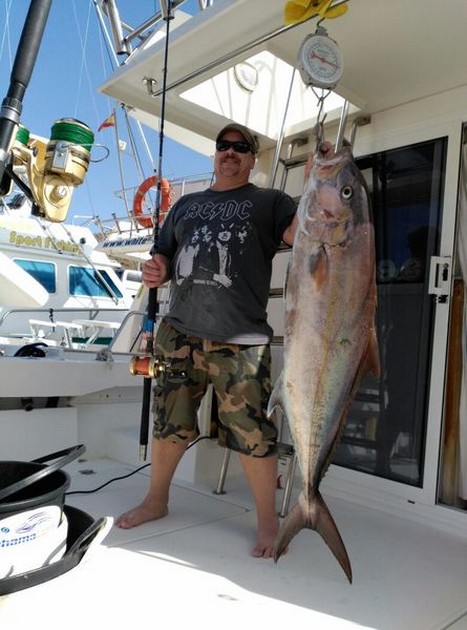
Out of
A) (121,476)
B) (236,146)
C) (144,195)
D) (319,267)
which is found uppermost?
(144,195)

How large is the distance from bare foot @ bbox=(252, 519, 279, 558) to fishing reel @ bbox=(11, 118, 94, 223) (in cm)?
273

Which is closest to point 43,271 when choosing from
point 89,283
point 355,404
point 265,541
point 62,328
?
point 89,283

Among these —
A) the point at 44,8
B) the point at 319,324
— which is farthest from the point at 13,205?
the point at 319,324

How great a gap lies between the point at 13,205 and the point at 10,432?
981 centimetres

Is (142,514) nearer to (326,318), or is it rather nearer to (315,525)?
(315,525)

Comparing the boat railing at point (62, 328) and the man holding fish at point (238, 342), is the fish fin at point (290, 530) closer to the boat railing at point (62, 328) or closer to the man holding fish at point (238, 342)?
the man holding fish at point (238, 342)

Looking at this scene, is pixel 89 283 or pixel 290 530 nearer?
pixel 290 530

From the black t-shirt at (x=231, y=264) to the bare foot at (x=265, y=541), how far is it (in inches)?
31.6

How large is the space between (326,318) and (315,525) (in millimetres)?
719

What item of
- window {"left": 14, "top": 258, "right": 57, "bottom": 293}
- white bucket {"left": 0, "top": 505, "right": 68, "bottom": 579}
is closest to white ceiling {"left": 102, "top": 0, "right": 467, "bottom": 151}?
white bucket {"left": 0, "top": 505, "right": 68, "bottom": 579}

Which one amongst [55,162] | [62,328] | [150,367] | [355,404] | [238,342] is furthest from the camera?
[62,328]

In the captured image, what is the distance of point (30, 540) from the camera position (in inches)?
61.4

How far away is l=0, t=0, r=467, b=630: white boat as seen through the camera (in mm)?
1815

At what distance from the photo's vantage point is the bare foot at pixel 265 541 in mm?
2151
